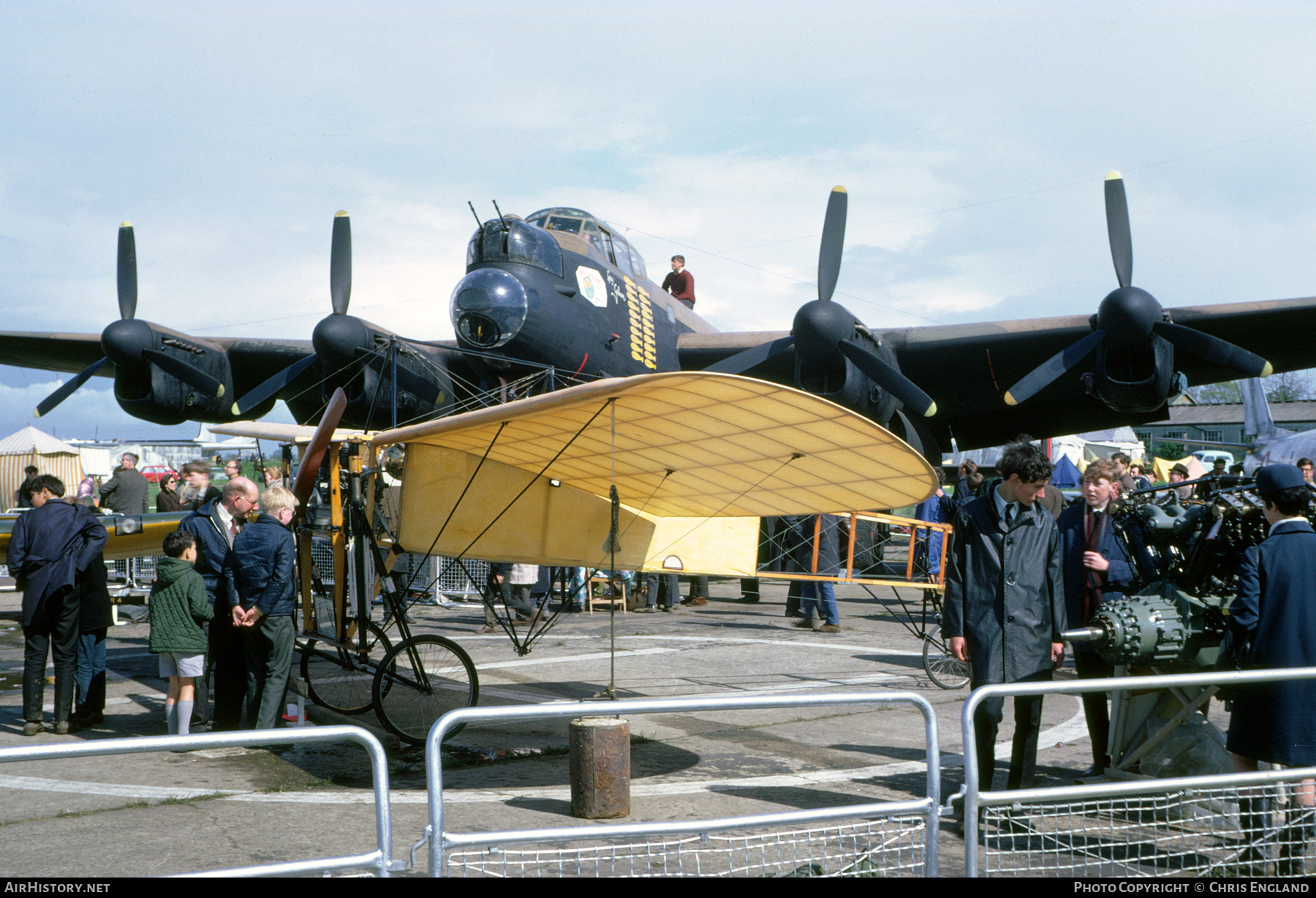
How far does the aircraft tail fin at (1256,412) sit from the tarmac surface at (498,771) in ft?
53.1

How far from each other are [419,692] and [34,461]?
3029cm

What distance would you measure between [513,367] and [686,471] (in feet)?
22.2

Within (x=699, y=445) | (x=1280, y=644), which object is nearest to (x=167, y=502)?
(x=699, y=445)

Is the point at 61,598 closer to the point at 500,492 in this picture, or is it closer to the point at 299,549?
the point at 299,549

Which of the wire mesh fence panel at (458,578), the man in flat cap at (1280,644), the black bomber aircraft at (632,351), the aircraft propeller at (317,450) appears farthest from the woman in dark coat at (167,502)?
the man in flat cap at (1280,644)

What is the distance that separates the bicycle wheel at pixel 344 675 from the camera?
24.4ft

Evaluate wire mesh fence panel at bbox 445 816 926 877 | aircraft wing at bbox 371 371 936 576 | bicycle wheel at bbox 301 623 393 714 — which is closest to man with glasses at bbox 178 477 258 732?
bicycle wheel at bbox 301 623 393 714

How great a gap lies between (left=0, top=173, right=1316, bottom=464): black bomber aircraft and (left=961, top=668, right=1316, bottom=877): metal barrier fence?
8.21 m

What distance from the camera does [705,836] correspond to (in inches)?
134

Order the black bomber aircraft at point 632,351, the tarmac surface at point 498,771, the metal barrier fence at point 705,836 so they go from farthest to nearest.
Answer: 1. the black bomber aircraft at point 632,351
2. the tarmac surface at point 498,771
3. the metal barrier fence at point 705,836

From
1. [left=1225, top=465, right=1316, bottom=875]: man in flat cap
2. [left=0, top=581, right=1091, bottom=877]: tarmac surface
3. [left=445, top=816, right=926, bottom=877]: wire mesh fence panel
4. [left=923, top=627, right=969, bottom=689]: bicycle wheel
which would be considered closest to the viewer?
[left=445, top=816, right=926, bottom=877]: wire mesh fence panel

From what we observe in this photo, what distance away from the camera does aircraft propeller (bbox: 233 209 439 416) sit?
14352mm

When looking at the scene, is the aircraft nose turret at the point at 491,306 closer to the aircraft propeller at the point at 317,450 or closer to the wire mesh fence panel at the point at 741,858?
the aircraft propeller at the point at 317,450

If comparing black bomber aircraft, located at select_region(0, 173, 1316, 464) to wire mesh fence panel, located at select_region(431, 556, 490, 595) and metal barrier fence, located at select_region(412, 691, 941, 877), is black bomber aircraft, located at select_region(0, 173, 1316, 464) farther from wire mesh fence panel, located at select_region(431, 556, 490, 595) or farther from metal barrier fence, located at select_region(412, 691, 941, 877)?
metal barrier fence, located at select_region(412, 691, 941, 877)
